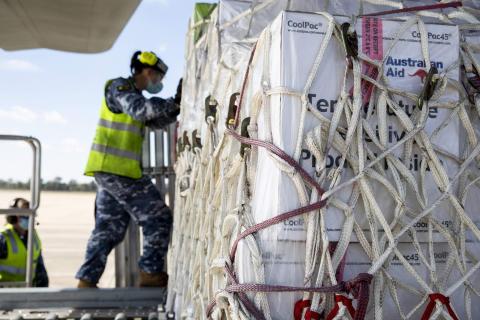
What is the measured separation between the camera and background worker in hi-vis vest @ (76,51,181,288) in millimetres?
4188

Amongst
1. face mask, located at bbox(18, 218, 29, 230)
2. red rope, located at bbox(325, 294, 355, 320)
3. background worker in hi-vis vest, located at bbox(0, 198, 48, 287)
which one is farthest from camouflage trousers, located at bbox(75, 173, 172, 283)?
red rope, located at bbox(325, 294, 355, 320)

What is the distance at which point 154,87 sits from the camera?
4.41 meters

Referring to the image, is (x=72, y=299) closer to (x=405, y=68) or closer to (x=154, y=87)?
(x=154, y=87)

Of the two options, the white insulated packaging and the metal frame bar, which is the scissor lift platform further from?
the white insulated packaging

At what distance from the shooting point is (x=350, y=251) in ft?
5.77

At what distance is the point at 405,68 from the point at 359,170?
13.4 inches

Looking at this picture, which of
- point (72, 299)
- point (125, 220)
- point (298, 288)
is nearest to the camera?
point (298, 288)

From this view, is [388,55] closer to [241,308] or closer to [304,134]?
[304,134]

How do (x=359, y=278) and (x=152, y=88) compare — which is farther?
(x=152, y=88)

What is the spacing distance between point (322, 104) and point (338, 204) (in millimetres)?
268

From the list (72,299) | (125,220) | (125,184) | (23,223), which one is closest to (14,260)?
(23,223)

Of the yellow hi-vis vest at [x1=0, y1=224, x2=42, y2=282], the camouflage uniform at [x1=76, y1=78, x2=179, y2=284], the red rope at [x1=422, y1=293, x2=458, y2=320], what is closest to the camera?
the red rope at [x1=422, y1=293, x2=458, y2=320]

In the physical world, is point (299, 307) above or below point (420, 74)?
below

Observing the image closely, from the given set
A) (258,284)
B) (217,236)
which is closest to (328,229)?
(258,284)
